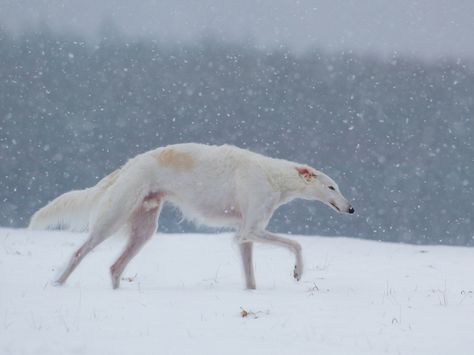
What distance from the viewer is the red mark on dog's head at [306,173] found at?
7984 millimetres

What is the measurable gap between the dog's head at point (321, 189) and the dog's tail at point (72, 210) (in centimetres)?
245

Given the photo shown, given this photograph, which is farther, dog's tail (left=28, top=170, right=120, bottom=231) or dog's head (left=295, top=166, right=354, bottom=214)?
dog's head (left=295, top=166, right=354, bottom=214)

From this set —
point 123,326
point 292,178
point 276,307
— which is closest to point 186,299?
point 276,307

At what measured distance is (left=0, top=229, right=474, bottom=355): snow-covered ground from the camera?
409cm

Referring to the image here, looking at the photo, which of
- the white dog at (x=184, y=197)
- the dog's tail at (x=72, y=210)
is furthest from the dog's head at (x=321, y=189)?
the dog's tail at (x=72, y=210)

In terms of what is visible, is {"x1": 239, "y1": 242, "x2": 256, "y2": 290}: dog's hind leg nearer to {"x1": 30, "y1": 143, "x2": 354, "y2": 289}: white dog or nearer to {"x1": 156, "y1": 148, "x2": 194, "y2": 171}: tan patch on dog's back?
{"x1": 30, "y1": 143, "x2": 354, "y2": 289}: white dog

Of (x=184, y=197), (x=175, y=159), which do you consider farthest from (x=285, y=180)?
(x=175, y=159)

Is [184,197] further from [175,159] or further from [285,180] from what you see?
[285,180]

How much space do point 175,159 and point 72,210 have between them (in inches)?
58.1

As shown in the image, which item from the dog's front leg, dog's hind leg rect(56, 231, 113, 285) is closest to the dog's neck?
the dog's front leg

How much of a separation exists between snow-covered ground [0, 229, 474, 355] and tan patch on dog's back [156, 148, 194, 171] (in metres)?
1.50

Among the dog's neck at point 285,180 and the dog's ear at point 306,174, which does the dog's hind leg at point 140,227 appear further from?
the dog's ear at point 306,174

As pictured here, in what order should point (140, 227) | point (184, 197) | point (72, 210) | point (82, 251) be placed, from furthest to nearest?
1. point (140, 227)
2. point (72, 210)
3. point (184, 197)
4. point (82, 251)

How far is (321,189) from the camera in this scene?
8.08m
